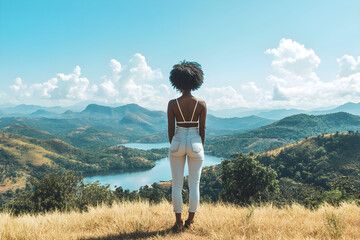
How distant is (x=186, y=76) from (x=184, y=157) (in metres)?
1.20

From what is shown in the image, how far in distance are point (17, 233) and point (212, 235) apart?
2.62m

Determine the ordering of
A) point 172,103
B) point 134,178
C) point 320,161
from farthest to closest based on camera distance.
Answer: point 134,178
point 320,161
point 172,103

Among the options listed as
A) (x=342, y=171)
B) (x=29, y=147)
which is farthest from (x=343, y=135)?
(x=29, y=147)

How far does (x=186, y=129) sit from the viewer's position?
2.97 m

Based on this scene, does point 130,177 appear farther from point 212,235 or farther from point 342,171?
point 212,235

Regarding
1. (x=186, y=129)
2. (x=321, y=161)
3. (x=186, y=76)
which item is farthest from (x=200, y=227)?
(x=321, y=161)

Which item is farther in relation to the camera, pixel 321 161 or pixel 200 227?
pixel 321 161

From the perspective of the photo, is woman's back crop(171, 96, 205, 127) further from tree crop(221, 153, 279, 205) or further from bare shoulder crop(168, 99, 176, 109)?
tree crop(221, 153, 279, 205)

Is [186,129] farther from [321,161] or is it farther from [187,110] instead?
[321,161]

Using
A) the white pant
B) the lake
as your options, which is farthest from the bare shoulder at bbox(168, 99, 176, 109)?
the lake

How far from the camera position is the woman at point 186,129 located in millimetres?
2922

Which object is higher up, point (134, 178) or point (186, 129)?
point (186, 129)

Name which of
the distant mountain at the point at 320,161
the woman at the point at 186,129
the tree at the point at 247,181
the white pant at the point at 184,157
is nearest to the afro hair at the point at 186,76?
the woman at the point at 186,129

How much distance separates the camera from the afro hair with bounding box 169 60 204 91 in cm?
309
